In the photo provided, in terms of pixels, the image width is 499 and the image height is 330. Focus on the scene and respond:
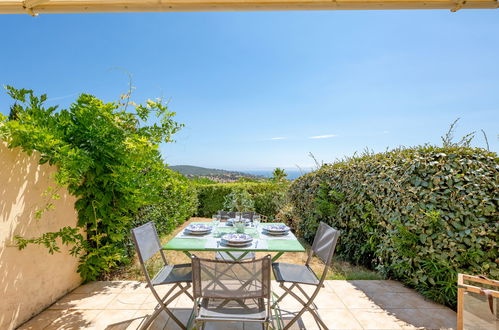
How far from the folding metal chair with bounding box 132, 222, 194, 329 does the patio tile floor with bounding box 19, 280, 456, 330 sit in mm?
286

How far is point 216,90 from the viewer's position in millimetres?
9367

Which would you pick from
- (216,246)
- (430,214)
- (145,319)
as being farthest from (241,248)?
(430,214)

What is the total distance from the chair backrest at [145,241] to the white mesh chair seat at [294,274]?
51.8 inches

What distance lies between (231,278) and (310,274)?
125 cm

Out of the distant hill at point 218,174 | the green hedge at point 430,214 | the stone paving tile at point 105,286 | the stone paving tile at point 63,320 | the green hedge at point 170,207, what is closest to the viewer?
the stone paving tile at point 63,320

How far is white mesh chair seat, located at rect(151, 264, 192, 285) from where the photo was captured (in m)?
2.48

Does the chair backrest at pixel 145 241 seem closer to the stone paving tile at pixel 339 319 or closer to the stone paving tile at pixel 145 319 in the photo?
A: the stone paving tile at pixel 145 319

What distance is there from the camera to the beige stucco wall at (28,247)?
7.82 feet

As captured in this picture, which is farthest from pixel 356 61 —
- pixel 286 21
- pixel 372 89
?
pixel 286 21

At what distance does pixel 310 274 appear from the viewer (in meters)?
2.75

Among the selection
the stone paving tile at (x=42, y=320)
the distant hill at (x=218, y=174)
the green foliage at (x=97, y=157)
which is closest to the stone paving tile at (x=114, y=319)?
the stone paving tile at (x=42, y=320)

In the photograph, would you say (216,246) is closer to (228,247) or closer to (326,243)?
(228,247)

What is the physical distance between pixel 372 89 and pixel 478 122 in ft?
11.0

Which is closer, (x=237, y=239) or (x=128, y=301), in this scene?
(x=237, y=239)
